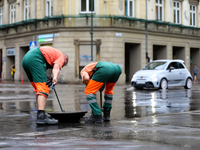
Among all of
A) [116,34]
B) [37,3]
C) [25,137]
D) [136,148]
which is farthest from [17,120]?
[37,3]

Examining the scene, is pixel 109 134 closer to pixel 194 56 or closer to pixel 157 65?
pixel 157 65

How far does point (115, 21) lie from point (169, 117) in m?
24.9

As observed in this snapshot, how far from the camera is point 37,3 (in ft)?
114

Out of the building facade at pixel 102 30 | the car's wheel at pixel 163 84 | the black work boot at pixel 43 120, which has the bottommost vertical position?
the black work boot at pixel 43 120

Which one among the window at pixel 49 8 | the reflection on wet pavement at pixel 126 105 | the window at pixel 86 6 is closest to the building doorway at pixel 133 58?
the window at pixel 86 6

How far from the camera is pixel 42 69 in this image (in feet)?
22.4

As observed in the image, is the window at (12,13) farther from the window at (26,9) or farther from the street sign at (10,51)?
the street sign at (10,51)

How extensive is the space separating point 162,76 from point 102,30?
1257 centimetres

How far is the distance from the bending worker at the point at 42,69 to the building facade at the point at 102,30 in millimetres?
20585

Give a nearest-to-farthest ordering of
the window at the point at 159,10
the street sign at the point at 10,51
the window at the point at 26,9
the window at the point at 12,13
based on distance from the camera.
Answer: the window at the point at 159,10 < the window at the point at 26,9 < the street sign at the point at 10,51 < the window at the point at 12,13

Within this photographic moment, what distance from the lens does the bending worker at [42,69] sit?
22.0 feet

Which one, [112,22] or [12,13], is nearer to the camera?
[112,22]

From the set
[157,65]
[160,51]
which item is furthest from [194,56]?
[157,65]

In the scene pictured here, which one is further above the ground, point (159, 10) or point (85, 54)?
point (159, 10)
